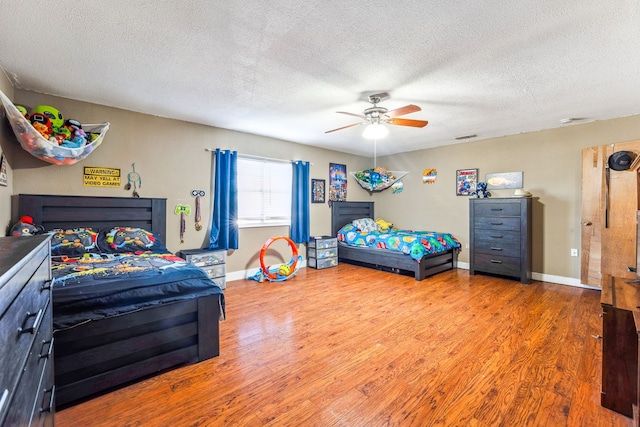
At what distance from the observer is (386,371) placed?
2.03m

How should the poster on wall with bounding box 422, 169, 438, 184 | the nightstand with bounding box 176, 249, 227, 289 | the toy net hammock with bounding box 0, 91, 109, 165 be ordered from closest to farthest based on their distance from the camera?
the toy net hammock with bounding box 0, 91, 109, 165, the nightstand with bounding box 176, 249, 227, 289, the poster on wall with bounding box 422, 169, 438, 184

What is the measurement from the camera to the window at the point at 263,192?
456 cm

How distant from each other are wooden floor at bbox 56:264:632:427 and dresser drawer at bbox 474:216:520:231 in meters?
1.18

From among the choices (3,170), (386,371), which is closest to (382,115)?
(386,371)

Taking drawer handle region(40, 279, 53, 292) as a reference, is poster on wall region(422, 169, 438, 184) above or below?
above

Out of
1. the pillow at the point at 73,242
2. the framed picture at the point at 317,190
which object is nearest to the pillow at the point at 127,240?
the pillow at the point at 73,242

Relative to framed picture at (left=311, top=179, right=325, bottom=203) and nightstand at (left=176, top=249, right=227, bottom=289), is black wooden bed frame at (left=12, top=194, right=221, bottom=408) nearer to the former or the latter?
nightstand at (left=176, top=249, right=227, bottom=289)

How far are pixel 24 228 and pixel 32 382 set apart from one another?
2.47 metres

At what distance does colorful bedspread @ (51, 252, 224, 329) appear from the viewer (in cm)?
170

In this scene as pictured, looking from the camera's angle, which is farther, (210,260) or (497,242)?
(497,242)

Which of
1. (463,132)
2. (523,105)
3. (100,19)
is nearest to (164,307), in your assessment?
(100,19)

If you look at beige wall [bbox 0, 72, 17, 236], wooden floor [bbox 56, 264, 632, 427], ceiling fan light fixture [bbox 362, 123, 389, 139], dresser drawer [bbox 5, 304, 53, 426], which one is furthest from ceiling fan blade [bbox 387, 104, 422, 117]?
beige wall [bbox 0, 72, 17, 236]

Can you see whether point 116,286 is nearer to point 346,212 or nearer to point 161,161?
point 161,161

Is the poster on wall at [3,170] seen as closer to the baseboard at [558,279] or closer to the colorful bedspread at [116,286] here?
the colorful bedspread at [116,286]
